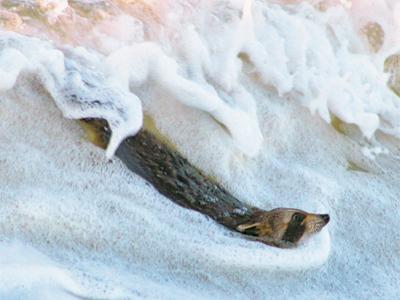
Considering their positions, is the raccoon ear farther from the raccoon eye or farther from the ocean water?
the raccoon eye

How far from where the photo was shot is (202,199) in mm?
2586

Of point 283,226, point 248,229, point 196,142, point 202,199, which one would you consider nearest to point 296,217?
point 283,226

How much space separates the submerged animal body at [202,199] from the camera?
2549 mm

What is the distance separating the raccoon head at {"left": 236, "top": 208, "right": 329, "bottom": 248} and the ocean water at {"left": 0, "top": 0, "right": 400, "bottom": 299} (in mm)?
47

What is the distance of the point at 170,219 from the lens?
8.08ft

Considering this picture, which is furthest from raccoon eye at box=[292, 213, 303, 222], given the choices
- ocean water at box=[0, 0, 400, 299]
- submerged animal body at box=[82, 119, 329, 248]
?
ocean water at box=[0, 0, 400, 299]

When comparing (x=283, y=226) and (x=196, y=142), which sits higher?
(x=283, y=226)

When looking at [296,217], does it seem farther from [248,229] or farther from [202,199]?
[202,199]

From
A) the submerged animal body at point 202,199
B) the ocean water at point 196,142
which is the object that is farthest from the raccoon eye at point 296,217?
the ocean water at point 196,142

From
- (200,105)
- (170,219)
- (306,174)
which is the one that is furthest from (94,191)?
(306,174)

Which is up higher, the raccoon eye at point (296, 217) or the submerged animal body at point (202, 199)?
the raccoon eye at point (296, 217)

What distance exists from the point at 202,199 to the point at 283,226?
0.30 meters

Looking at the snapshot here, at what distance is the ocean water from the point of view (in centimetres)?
227

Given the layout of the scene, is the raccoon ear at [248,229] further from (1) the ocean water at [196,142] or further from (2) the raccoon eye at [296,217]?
(2) the raccoon eye at [296,217]
